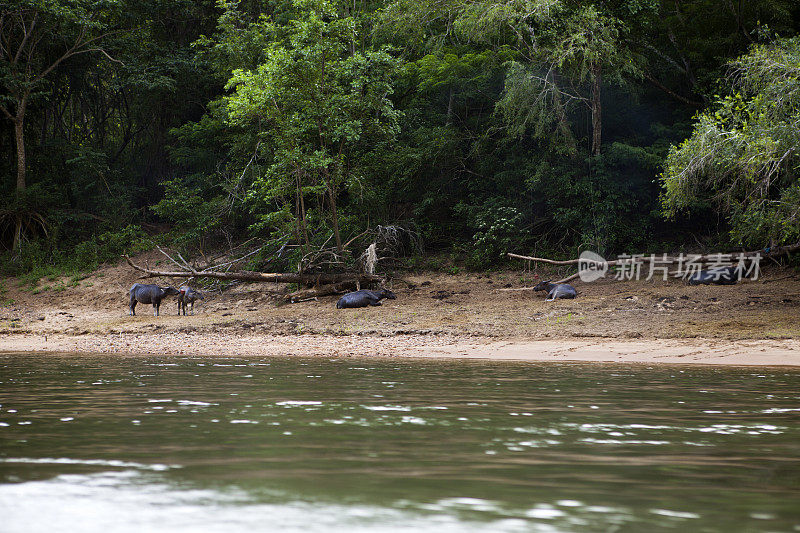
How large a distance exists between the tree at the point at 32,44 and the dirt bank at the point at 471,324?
9.83 meters

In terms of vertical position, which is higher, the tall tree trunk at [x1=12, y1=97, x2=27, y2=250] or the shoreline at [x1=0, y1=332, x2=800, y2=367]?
the tall tree trunk at [x1=12, y1=97, x2=27, y2=250]

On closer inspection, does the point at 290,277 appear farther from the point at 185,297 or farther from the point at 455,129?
the point at 455,129

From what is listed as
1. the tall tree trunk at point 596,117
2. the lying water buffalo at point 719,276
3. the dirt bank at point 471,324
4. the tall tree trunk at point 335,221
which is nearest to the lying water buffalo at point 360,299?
the dirt bank at point 471,324

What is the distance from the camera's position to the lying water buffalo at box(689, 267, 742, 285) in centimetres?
1742

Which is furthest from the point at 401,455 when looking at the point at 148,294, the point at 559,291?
the point at 148,294

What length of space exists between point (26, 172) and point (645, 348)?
26.2 m

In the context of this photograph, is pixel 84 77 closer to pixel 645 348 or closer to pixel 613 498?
pixel 645 348

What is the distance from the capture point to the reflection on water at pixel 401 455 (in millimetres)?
2988

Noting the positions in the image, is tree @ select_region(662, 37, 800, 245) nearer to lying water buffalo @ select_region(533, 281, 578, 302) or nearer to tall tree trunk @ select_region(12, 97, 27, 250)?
lying water buffalo @ select_region(533, 281, 578, 302)

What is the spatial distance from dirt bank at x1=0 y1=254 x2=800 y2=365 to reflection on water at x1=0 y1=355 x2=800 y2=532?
381 centimetres

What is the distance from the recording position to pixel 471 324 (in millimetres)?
14875

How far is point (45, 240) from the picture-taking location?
88.5ft

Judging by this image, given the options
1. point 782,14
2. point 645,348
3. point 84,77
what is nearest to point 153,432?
Result: point 645,348

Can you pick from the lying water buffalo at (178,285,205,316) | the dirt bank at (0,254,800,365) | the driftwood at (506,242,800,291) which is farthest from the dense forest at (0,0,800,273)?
the lying water buffalo at (178,285,205,316)
